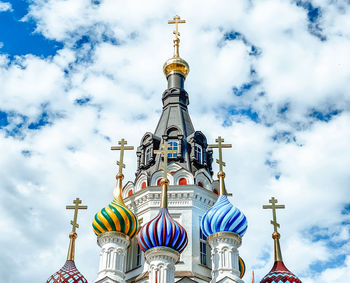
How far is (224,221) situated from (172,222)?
1.74 metres

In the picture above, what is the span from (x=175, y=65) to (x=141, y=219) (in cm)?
796

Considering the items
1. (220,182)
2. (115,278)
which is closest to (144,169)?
(220,182)

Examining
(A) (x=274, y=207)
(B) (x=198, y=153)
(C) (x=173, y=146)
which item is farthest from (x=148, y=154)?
(A) (x=274, y=207)

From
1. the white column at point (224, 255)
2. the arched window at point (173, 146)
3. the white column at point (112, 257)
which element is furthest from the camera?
the arched window at point (173, 146)

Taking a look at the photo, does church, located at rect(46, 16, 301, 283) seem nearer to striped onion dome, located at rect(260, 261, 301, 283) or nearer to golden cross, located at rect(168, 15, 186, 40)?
striped onion dome, located at rect(260, 261, 301, 283)

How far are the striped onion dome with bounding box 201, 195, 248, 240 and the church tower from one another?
49.8 inches

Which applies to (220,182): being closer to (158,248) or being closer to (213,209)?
(213,209)

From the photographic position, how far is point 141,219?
20.5 meters

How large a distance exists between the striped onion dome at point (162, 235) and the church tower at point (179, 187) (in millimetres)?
1250

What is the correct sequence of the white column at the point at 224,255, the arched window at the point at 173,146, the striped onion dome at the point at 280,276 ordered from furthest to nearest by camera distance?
the arched window at the point at 173,146, the striped onion dome at the point at 280,276, the white column at the point at 224,255

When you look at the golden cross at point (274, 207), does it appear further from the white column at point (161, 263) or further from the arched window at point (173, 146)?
the white column at point (161, 263)

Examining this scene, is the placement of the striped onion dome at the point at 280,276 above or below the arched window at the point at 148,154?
below

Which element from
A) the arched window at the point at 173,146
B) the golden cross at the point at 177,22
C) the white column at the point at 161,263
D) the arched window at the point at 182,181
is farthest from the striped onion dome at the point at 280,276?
the golden cross at the point at 177,22

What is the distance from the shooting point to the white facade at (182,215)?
19.1m
